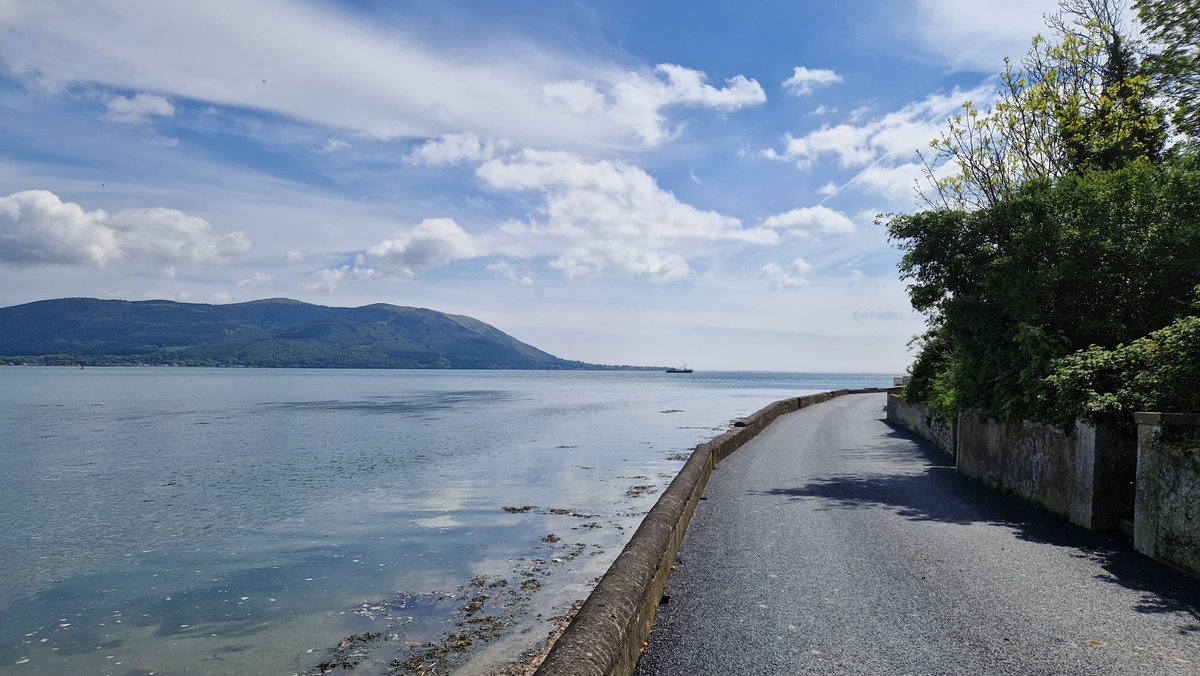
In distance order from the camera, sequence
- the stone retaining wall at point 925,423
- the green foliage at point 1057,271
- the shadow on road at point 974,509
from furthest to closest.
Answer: the stone retaining wall at point 925,423 → the green foliage at point 1057,271 → the shadow on road at point 974,509

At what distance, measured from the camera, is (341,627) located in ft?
29.5

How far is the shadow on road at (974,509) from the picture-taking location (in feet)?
22.7

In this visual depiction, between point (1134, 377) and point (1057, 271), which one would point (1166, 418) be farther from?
point (1057, 271)

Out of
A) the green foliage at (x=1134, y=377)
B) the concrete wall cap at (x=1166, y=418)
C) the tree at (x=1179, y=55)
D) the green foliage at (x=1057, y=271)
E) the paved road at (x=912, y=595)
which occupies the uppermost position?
the tree at (x=1179, y=55)

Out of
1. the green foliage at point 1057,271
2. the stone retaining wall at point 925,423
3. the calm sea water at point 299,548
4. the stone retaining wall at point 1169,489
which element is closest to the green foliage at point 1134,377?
the green foliage at point 1057,271

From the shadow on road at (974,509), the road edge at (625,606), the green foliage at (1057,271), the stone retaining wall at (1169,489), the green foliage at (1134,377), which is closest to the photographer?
the road edge at (625,606)

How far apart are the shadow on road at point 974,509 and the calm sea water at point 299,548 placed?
451cm

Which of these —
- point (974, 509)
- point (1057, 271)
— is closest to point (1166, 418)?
point (974, 509)

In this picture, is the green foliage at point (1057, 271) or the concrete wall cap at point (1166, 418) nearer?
the concrete wall cap at point (1166, 418)

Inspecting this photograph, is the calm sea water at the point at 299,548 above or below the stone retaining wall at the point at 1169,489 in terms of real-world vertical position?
below

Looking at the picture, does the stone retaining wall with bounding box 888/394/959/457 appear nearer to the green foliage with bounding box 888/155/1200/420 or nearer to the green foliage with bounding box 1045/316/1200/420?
the green foliage with bounding box 888/155/1200/420

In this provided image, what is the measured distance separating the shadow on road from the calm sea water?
177 inches

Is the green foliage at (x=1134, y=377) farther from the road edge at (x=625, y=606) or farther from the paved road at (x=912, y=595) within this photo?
the road edge at (x=625, y=606)

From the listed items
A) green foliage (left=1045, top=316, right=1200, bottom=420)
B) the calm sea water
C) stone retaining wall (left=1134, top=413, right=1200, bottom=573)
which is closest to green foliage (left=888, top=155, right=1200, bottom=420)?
green foliage (left=1045, top=316, right=1200, bottom=420)
